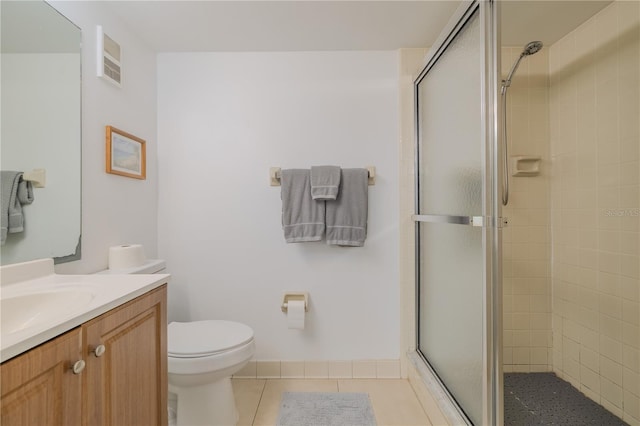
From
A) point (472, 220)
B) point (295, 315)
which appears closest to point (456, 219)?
point (472, 220)

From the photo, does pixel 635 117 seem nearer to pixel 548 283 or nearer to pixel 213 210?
pixel 548 283

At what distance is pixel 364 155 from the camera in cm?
183

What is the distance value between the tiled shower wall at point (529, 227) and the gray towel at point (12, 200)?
7.61ft

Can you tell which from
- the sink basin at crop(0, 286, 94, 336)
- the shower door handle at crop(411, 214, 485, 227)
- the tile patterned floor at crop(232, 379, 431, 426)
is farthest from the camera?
the tile patterned floor at crop(232, 379, 431, 426)

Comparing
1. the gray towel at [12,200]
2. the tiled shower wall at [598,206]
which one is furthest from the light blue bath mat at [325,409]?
the gray towel at [12,200]

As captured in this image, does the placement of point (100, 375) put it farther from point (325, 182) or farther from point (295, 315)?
point (325, 182)

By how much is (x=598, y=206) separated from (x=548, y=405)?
1.07 metres

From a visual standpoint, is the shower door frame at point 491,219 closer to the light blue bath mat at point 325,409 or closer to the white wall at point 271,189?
the light blue bath mat at point 325,409

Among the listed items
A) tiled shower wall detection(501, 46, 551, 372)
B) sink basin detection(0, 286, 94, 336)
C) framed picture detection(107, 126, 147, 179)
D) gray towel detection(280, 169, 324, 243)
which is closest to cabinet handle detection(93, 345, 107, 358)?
sink basin detection(0, 286, 94, 336)

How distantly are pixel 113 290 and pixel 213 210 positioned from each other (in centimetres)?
103

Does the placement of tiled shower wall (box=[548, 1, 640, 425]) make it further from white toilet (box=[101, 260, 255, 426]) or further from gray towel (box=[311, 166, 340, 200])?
white toilet (box=[101, 260, 255, 426])

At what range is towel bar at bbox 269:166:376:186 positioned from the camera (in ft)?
5.87

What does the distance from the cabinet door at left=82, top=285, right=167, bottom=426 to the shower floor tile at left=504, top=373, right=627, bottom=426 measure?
1540 mm

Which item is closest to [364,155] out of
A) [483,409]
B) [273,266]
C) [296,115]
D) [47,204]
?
[296,115]
